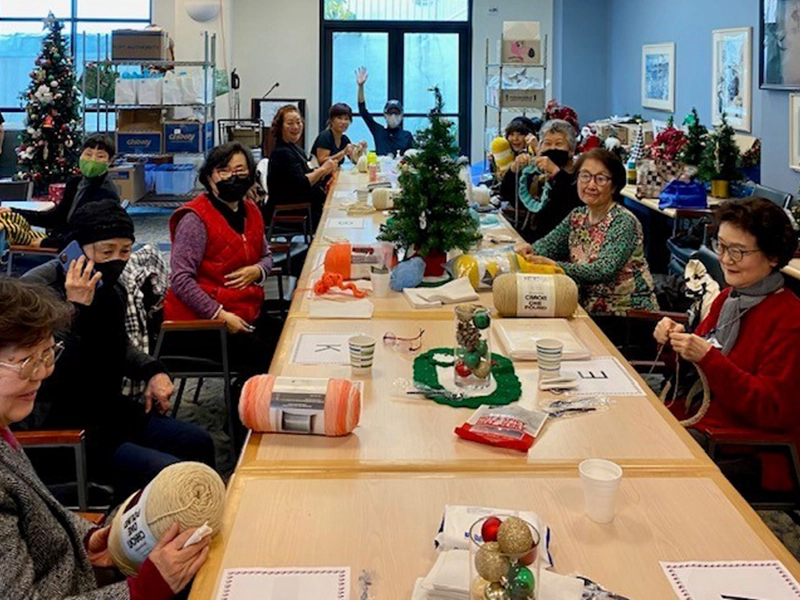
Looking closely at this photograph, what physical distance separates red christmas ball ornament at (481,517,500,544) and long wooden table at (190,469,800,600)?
214 millimetres

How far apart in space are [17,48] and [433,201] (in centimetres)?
1069

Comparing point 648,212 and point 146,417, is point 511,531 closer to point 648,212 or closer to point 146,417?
point 146,417

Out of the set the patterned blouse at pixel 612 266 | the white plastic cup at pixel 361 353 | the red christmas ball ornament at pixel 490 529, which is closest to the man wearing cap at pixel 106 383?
the white plastic cup at pixel 361 353

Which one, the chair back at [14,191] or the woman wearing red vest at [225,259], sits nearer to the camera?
Answer: the woman wearing red vest at [225,259]

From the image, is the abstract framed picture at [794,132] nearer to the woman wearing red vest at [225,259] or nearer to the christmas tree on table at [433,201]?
the christmas tree on table at [433,201]

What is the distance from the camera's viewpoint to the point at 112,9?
41.2 feet

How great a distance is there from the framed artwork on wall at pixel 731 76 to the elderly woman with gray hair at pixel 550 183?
2.44 m

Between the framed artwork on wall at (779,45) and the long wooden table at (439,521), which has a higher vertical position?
the framed artwork on wall at (779,45)

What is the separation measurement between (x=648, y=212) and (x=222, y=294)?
5193 millimetres

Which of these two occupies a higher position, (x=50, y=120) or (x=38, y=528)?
(x=50, y=120)

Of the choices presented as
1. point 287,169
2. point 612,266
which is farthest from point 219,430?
point 287,169

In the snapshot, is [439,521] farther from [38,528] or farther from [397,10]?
[397,10]

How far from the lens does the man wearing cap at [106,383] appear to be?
261 centimetres

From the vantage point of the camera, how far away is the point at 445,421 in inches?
88.6
